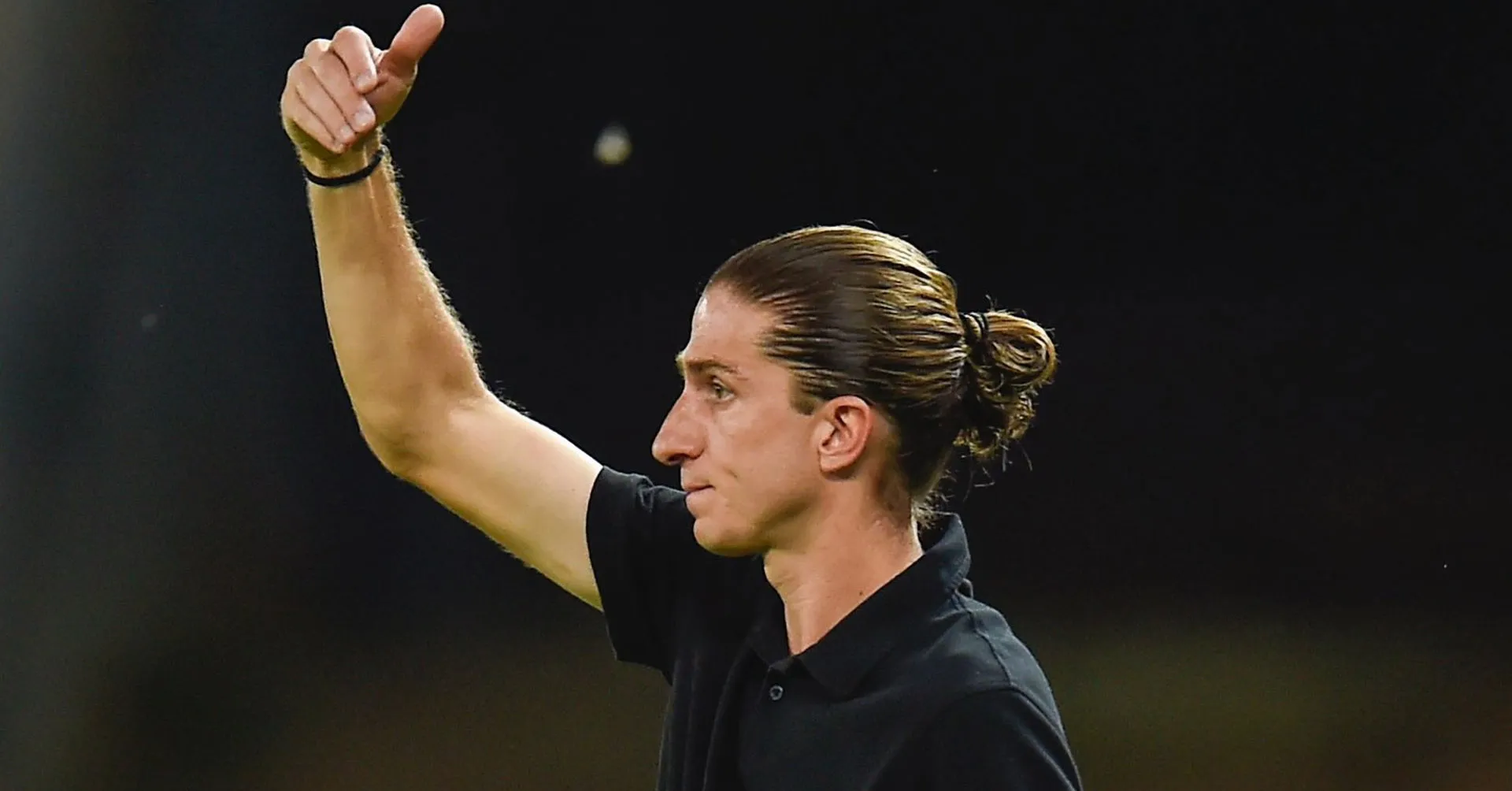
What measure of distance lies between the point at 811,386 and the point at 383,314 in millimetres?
324

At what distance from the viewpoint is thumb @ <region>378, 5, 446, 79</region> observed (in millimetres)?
989

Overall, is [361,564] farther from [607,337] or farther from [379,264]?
[379,264]

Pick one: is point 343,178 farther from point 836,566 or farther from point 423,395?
point 836,566

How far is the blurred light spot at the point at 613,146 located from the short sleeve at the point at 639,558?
818mm

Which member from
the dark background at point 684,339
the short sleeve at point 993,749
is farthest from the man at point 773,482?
the dark background at point 684,339

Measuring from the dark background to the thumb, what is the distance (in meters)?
0.87

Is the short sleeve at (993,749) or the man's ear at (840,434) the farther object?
the man's ear at (840,434)

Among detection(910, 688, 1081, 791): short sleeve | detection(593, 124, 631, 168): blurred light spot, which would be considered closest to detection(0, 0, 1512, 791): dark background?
detection(593, 124, 631, 168): blurred light spot

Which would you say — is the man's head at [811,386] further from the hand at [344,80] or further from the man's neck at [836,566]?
the hand at [344,80]

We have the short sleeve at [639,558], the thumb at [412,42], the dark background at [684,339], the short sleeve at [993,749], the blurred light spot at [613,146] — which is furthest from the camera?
the blurred light spot at [613,146]

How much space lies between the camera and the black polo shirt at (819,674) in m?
0.90

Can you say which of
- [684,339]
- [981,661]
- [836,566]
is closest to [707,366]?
[836,566]

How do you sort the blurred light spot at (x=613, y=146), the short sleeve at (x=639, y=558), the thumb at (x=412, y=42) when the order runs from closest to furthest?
the thumb at (x=412, y=42) → the short sleeve at (x=639, y=558) → the blurred light spot at (x=613, y=146)

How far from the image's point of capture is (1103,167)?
1.81 meters
